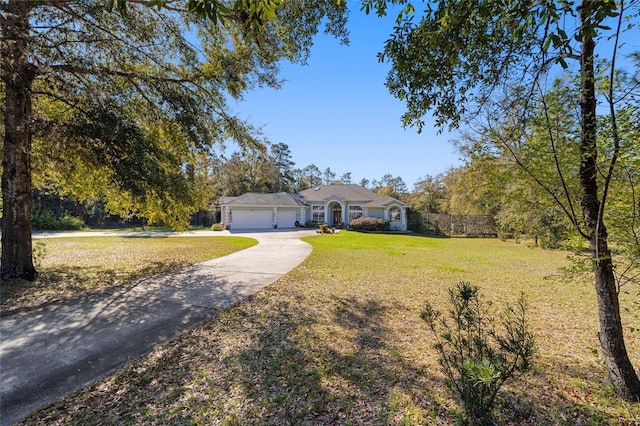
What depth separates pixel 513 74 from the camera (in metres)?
2.93

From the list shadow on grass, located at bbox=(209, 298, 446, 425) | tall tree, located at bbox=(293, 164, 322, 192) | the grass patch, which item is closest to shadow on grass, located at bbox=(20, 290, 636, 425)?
shadow on grass, located at bbox=(209, 298, 446, 425)

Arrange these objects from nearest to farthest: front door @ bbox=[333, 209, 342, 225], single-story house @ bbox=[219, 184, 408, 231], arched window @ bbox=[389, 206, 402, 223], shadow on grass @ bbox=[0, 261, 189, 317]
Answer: shadow on grass @ bbox=[0, 261, 189, 317]
single-story house @ bbox=[219, 184, 408, 231]
arched window @ bbox=[389, 206, 402, 223]
front door @ bbox=[333, 209, 342, 225]

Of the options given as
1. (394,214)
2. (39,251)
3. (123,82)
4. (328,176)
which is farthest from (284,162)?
(123,82)

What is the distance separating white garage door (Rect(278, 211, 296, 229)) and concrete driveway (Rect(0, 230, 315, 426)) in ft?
70.0

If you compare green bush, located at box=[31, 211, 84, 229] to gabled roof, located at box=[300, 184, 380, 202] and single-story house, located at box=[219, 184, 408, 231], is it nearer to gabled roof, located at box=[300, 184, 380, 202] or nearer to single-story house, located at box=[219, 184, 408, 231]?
single-story house, located at box=[219, 184, 408, 231]

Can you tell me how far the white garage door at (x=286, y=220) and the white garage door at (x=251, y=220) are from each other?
122cm

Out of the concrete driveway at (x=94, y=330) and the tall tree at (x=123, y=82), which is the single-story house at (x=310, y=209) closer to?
the tall tree at (x=123, y=82)

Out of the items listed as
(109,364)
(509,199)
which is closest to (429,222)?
(509,199)

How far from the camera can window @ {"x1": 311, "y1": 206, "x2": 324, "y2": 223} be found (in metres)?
30.6

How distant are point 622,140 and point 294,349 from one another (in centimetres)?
412

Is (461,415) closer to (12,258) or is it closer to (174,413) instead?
(174,413)

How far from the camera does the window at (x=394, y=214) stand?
91.6 feet

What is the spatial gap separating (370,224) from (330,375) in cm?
2316

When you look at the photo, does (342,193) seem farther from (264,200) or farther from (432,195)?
(432,195)
